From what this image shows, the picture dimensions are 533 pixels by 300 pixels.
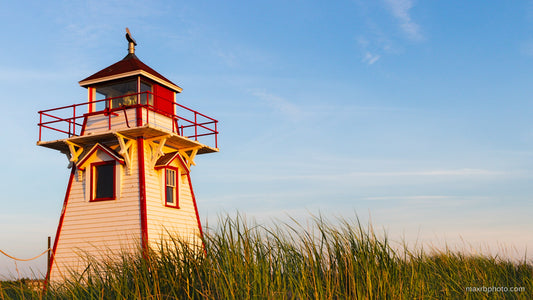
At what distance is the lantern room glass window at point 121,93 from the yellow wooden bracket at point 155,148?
1.75 metres

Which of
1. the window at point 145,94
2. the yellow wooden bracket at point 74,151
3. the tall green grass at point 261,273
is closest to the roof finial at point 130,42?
the window at point 145,94

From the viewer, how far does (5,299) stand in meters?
8.09

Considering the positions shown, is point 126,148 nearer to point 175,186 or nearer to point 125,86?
point 175,186

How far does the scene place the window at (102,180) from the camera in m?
18.9

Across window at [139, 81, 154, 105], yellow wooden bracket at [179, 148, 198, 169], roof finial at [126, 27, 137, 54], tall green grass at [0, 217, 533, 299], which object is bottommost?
tall green grass at [0, 217, 533, 299]

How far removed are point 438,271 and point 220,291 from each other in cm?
538

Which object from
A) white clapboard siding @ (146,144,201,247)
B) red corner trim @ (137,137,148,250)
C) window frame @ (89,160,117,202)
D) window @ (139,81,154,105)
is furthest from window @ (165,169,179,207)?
window @ (139,81,154,105)

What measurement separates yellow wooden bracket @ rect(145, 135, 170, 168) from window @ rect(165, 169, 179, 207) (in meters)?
1.02

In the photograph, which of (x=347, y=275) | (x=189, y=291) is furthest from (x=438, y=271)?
(x=189, y=291)

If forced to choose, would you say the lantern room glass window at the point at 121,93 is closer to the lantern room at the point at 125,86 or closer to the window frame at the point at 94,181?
the lantern room at the point at 125,86

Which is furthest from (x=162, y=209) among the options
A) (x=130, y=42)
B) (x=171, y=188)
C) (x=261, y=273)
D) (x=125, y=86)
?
(x=261, y=273)

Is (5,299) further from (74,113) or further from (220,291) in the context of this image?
(74,113)

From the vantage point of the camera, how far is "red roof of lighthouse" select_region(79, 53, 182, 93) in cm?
1955

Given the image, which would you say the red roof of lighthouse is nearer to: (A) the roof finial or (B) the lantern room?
(B) the lantern room
